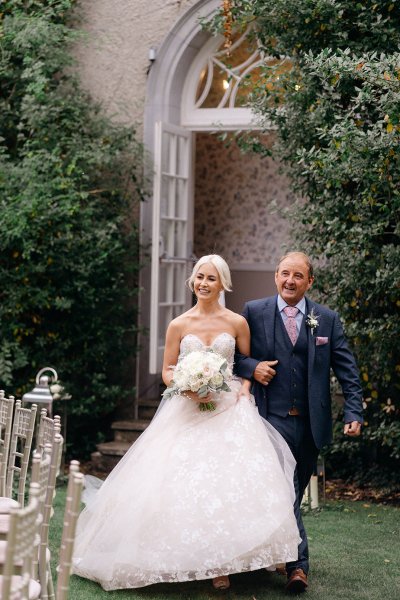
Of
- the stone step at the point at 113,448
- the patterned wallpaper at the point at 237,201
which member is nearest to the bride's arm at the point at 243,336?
the stone step at the point at 113,448

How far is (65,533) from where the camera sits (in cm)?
306

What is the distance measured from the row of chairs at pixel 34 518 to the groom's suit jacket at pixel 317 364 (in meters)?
1.38

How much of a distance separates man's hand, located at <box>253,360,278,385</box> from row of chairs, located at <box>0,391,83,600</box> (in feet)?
4.30

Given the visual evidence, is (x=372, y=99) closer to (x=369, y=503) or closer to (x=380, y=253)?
(x=380, y=253)

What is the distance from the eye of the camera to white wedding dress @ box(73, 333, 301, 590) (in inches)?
194

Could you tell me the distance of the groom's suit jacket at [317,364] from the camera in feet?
17.4

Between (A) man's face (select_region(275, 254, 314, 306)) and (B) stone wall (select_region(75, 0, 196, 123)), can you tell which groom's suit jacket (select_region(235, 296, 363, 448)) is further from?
(B) stone wall (select_region(75, 0, 196, 123))

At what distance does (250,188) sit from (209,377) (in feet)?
23.0

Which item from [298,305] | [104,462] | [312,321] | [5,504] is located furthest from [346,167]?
[104,462]

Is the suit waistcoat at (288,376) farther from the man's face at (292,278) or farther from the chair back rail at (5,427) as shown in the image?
the chair back rail at (5,427)

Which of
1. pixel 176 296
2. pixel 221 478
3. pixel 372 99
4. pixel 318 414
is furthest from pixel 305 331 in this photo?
pixel 176 296

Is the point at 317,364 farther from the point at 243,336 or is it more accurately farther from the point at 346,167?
the point at 346,167

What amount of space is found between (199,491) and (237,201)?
7297 mm

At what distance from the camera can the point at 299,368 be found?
211 inches
